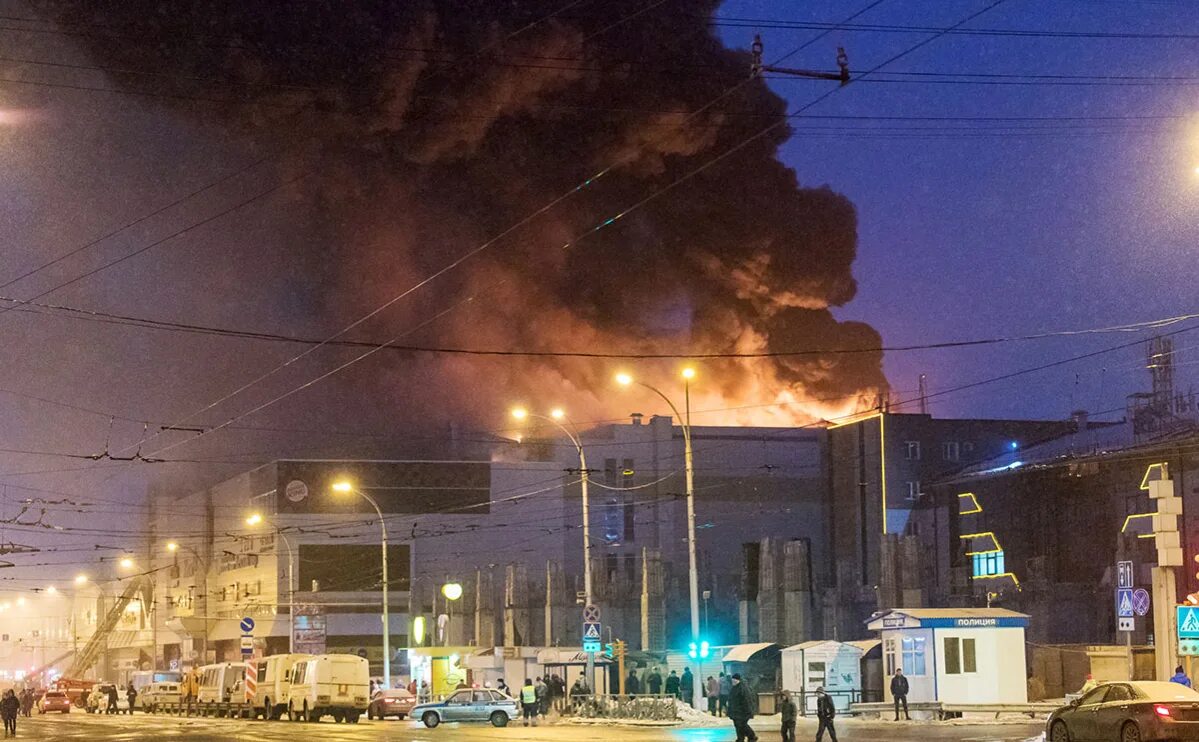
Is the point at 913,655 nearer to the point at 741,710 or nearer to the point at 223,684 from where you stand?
the point at 741,710

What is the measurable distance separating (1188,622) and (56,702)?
57.6 metres

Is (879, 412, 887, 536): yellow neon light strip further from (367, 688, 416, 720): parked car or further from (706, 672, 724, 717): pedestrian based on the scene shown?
(706, 672, 724, 717): pedestrian

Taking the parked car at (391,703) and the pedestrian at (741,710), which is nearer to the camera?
the pedestrian at (741,710)

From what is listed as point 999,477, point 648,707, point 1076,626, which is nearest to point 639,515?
point 999,477

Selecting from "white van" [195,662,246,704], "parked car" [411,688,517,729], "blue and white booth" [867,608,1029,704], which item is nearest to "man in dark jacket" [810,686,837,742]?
"blue and white booth" [867,608,1029,704]

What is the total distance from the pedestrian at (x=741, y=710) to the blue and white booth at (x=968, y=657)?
1356 centimetres

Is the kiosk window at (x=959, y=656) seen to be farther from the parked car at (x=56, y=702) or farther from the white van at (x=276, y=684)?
the parked car at (x=56, y=702)

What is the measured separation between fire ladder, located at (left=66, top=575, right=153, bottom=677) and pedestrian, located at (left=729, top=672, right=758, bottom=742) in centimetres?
8686

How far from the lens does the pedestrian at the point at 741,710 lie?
989 inches

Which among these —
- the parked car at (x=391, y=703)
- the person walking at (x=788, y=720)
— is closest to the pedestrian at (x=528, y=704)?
the parked car at (x=391, y=703)

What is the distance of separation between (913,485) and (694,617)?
145 ft

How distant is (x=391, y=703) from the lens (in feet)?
161

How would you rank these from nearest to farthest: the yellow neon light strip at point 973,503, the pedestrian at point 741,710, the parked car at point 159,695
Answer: the pedestrian at point 741,710, the parked car at point 159,695, the yellow neon light strip at point 973,503

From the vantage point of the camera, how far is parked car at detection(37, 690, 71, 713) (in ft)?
223
